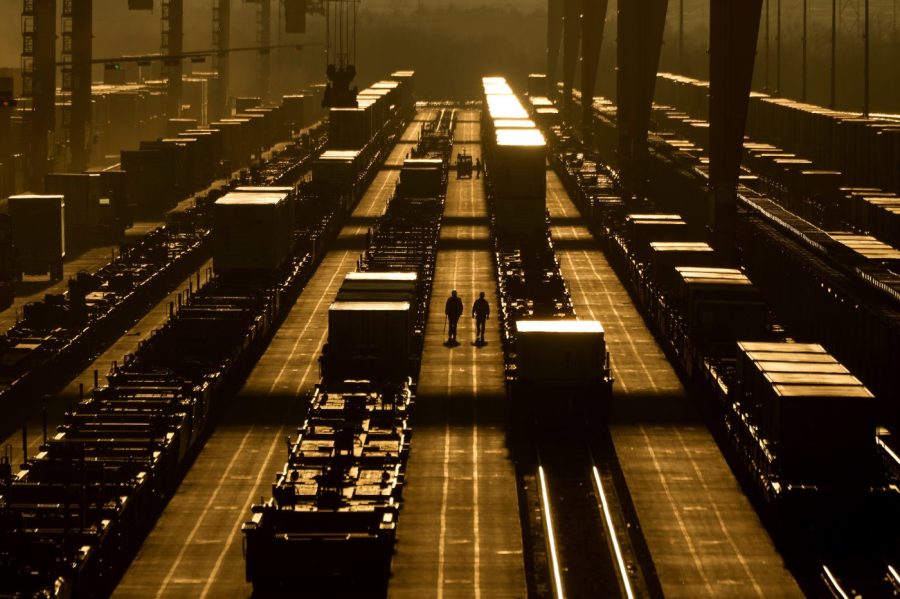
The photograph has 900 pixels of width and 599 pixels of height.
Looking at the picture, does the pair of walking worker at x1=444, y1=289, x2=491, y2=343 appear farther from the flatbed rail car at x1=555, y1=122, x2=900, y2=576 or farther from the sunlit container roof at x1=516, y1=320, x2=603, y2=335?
the flatbed rail car at x1=555, y1=122, x2=900, y2=576

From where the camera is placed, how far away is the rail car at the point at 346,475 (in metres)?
24.8

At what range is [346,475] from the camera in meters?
27.9

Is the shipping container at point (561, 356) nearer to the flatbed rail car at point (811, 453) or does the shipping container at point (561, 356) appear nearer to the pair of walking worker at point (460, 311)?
the flatbed rail car at point (811, 453)

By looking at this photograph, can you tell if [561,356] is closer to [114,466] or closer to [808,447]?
[808,447]

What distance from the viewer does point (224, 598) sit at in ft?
85.3

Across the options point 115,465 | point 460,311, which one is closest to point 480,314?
point 460,311

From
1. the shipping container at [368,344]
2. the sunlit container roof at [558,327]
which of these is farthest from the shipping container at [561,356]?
the shipping container at [368,344]

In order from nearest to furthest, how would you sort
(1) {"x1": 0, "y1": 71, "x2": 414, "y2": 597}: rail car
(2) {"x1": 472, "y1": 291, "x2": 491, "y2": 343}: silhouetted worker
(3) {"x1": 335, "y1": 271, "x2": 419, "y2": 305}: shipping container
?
(1) {"x1": 0, "y1": 71, "x2": 414, "y2": 597}: rail car, (3) {"x1": 335, "y1": 271, "x2": 419, "y2": 305}: shipping container, (2) {"x1": 472, "y1": 291, "x2": 491, "y2": 343}: silhouetted worker

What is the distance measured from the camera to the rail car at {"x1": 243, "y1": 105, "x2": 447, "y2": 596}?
24.8m

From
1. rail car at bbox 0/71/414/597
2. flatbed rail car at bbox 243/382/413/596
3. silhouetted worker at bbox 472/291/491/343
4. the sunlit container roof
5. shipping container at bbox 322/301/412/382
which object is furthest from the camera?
silhouetted worker at bbox 472/291/491/343

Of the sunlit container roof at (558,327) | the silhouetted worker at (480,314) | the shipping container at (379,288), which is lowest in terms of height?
the silhouetted worker at (480,314)

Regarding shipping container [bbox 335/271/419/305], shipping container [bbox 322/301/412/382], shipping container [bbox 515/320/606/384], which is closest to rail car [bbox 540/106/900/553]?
shipping container [bbox 515/320/606/384]

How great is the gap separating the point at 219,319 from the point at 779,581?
836 inches

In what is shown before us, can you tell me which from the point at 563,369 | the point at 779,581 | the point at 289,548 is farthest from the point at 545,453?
the point at 289,548
